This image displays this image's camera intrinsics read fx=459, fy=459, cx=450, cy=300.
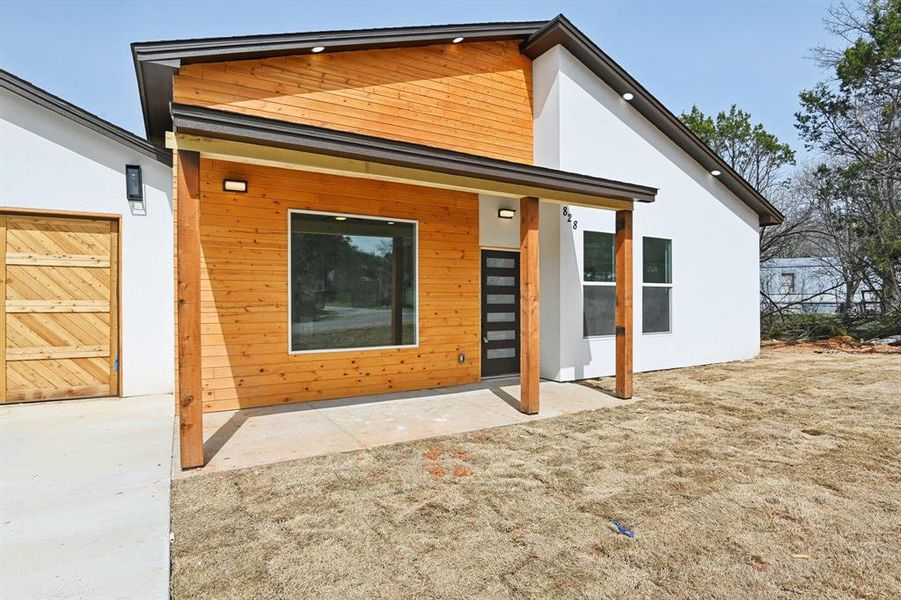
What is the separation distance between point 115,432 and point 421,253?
4.00 m

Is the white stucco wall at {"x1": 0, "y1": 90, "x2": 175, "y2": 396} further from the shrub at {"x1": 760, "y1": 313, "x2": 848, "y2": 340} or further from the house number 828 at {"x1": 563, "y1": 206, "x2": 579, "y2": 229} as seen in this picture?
the shrub at {"x1": 760, "y1": 313, "x2": 848, "y2": 340}

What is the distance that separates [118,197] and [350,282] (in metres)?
3.15

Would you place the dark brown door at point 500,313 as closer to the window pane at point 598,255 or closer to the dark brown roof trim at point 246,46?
the window pane at point 598,255

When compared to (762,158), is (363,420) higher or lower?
lower

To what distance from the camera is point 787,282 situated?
17062 mm

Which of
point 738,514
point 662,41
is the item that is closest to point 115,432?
point 738,514

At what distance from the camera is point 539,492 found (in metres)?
3.30

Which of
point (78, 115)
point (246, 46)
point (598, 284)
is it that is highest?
point (246, 46)

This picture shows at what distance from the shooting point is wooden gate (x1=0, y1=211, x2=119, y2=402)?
5.43m

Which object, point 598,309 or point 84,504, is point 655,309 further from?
point 84,504

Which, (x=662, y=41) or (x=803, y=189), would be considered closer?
(x=662, y=41)

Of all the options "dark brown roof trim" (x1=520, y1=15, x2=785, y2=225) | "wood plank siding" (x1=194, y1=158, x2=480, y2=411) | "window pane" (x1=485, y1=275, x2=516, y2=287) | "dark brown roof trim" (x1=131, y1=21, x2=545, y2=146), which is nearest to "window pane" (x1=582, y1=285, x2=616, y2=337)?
"window pane" (x1=485, y1=275, x2=516, y2=287)

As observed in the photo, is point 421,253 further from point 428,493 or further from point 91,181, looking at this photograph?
point 91,181

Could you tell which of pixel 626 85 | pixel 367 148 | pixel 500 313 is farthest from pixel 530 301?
pixel 626 85
